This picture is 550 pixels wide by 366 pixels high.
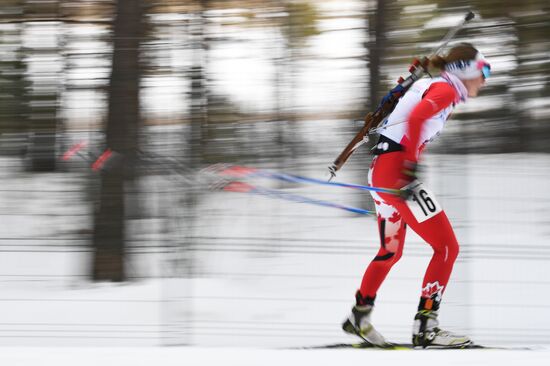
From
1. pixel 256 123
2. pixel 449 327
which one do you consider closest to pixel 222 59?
pixel 256 123

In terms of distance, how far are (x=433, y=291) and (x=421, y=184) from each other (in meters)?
0.55

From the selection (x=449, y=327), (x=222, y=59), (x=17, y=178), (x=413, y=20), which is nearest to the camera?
(x=449, y=327)

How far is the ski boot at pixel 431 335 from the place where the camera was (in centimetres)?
380

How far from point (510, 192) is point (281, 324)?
1817 millimetres

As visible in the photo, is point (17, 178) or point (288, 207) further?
point (288, 207)

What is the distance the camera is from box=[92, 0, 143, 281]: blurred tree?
550cm

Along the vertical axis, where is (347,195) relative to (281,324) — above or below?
above

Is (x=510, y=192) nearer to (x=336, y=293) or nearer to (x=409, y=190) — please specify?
(x=336, y=293)

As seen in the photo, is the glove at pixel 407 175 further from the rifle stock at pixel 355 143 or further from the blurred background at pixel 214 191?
the blurred background at pixel 214 191

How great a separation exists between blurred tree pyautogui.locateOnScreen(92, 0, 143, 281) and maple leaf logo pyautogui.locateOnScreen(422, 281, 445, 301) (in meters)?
2.43

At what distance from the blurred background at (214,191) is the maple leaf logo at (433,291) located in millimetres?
822

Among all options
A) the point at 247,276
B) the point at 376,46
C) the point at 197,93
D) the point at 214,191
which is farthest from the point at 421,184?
the point at 376,46

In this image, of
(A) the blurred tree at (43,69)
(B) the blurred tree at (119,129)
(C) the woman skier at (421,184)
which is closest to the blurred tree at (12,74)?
(A) the blurred tree at (43,69)

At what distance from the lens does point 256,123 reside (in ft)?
22.8
